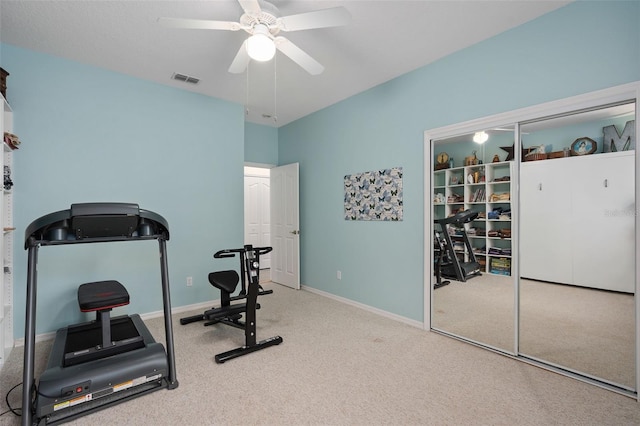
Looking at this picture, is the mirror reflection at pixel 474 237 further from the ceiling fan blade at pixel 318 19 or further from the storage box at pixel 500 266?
the ceiling fan blade at pixel 318 19

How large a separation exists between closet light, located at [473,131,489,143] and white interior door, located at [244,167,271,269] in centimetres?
456

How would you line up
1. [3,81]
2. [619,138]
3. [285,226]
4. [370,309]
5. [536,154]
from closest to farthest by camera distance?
[619,138] < [536,154] < [3,81] < [370,309] < [285,226]

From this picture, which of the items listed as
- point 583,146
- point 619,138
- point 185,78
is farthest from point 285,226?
point 619,138

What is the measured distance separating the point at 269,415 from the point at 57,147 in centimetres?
329

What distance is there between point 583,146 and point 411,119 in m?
1.57

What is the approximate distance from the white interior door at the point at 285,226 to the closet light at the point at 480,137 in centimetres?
277

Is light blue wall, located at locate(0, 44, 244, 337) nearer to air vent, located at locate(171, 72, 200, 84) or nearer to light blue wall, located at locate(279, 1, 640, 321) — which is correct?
air vent, located at locate(171, 72, 200, 84)

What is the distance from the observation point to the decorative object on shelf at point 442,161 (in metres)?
3.20

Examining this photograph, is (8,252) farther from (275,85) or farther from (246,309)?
(275,85)

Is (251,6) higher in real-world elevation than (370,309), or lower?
higher

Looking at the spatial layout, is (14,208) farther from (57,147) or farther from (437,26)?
(437,26)

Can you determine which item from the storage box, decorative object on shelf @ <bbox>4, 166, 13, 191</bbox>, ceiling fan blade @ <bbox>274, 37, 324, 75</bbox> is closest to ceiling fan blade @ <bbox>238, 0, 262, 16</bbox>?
ceiling fan blade @ <bbox>274, 37, 324, 75</bbox>

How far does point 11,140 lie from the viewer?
2.72 metres

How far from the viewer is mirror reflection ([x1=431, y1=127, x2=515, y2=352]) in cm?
279
